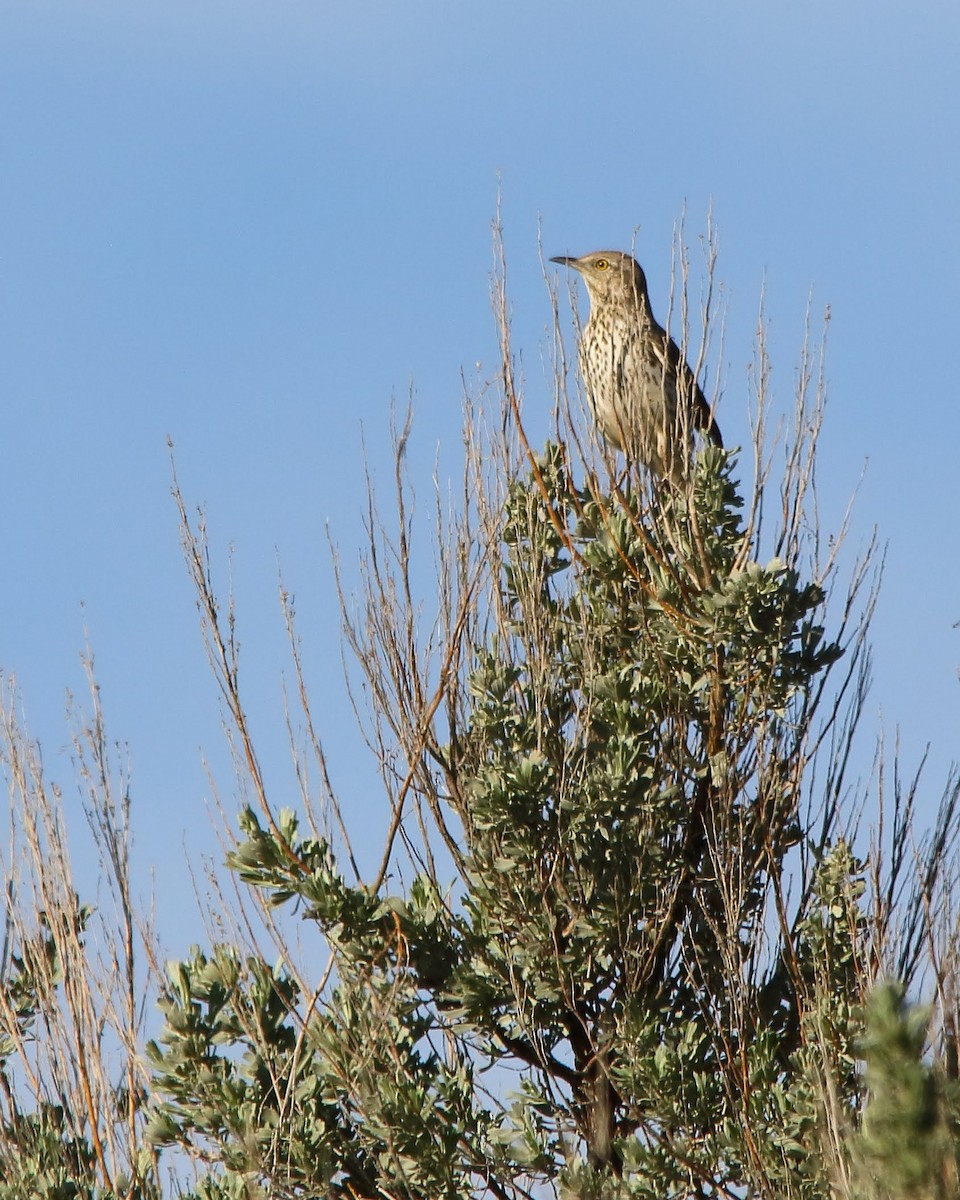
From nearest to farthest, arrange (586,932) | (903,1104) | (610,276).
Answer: (903,1104), (586,932), (610,276)

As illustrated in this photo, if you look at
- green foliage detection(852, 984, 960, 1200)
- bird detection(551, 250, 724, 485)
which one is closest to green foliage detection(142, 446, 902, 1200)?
bird detection(551, 250, 724, 485)

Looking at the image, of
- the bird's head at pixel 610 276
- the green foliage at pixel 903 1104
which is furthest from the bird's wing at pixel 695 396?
the green foliage at pixel 903 1104

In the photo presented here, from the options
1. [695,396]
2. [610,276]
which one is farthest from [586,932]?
[610,276]

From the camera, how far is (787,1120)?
6934 mm

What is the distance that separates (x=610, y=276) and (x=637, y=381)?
144cm

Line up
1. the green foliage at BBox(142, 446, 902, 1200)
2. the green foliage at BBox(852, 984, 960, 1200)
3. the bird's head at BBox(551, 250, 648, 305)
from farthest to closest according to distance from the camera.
Answer: the bird's head at BBox(551, 250, 648, 305) < the green foliage at BBox(142, 446, 902, 1200) < the green foliage at BBox(852, 984, 960, 1200)

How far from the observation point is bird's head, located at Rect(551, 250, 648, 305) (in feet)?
31.1

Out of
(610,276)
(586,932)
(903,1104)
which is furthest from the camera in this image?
(610,276)

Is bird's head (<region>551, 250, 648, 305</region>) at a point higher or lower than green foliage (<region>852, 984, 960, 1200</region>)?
higher

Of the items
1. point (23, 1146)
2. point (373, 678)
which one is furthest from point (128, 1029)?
point (373, 678)

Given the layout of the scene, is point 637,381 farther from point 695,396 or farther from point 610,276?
point 610,276

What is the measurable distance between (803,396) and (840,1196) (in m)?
3.75

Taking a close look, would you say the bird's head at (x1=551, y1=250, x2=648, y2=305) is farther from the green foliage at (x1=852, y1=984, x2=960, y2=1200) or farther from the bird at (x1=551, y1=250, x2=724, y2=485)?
the green foliage at (x1=852, y1=984, x2=960, y2=1200)

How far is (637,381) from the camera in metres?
8.51
